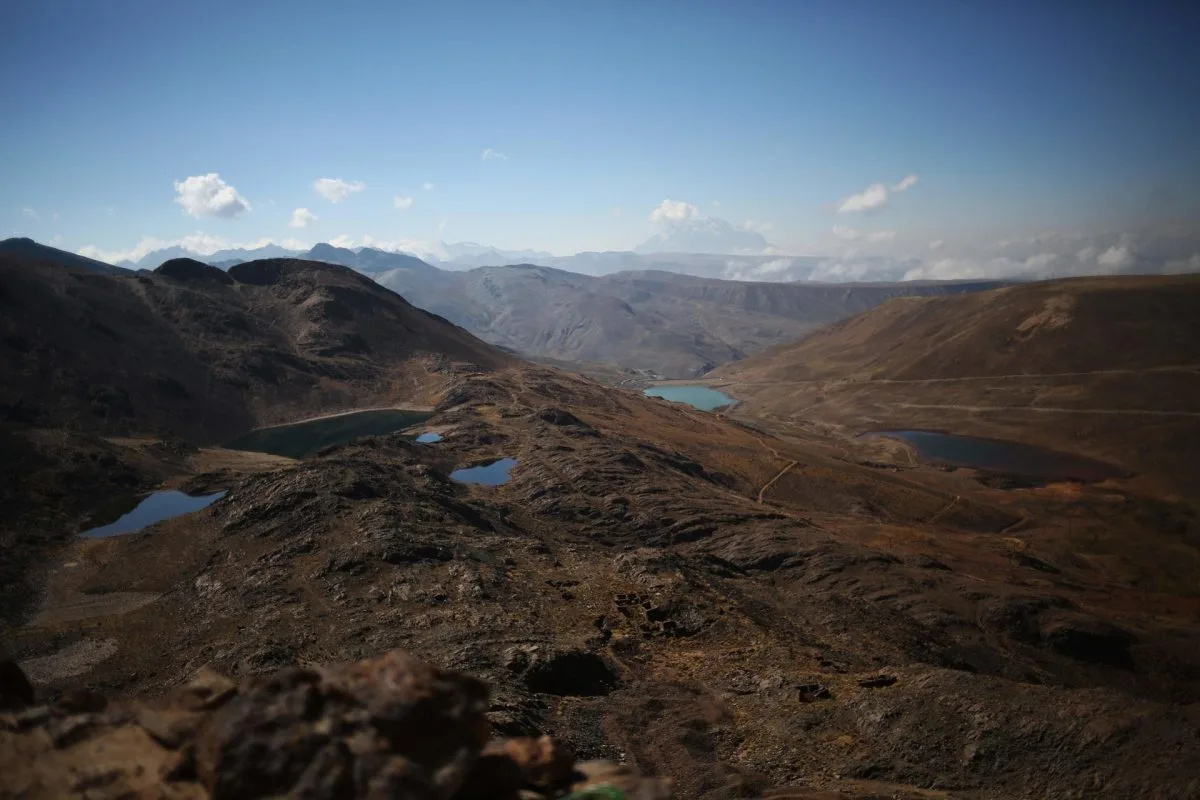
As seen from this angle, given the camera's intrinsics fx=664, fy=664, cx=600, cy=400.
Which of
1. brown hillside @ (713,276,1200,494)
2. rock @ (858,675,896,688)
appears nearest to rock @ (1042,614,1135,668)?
rock @ (858,675,896,688)

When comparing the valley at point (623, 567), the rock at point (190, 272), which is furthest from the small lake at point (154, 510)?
the rock at point (190, 272)

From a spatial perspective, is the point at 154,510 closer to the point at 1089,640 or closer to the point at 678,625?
the point at 678,625

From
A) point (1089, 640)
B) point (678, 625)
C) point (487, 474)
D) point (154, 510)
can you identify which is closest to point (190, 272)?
point (154, 510)

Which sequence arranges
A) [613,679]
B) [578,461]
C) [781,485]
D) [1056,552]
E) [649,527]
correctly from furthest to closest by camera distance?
[781,485], [1056,552], [578,461], [649,527], [613,679]

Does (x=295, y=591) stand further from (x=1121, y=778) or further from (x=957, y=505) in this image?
(x=957, y=505)

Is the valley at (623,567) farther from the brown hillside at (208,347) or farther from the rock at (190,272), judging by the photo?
the rock at (190,272)

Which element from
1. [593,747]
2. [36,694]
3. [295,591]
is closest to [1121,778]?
[593,747]
